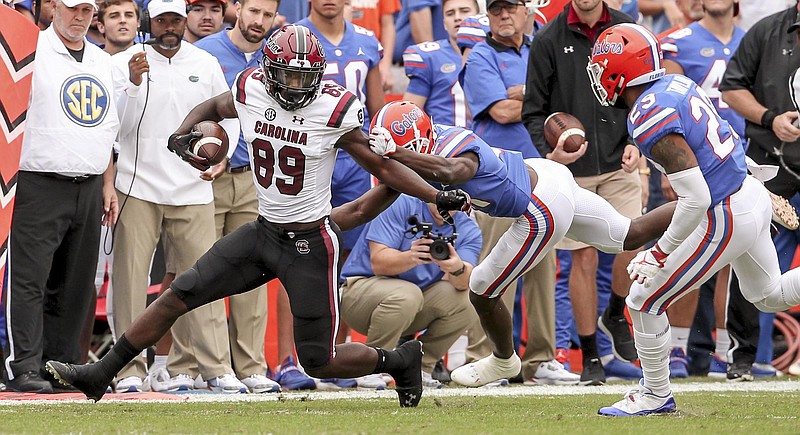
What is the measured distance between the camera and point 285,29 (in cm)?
616

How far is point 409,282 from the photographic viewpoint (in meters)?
8.40

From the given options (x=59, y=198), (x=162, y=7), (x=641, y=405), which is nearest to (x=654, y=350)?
(x=641, y=405)

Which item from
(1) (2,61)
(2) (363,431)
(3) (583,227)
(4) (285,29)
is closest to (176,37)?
(1) (2,61)

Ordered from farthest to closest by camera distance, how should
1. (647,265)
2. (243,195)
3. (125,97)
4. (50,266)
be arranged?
(243,195) → (125,97) → (50,266) → (647,265)

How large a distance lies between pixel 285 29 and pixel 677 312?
4.29 metres

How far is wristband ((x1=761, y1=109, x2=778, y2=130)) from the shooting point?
8.59 metres

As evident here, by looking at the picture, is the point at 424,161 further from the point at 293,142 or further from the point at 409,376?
the point at 409,376

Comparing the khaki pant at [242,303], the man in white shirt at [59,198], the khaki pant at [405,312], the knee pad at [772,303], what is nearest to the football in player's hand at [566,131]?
the khaki pant at [405,312]

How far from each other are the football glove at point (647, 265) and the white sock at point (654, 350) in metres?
0.22

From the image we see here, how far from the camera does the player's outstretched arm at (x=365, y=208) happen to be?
656cm

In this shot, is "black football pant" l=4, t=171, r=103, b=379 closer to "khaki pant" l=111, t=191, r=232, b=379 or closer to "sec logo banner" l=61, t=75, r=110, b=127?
"khaki pant" l=111, t=191, r=232, b=379

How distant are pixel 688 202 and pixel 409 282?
112 inches

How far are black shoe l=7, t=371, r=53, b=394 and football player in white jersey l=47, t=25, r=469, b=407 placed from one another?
99cm

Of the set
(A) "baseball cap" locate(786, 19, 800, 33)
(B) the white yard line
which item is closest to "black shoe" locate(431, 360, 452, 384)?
(B) the white yard line
